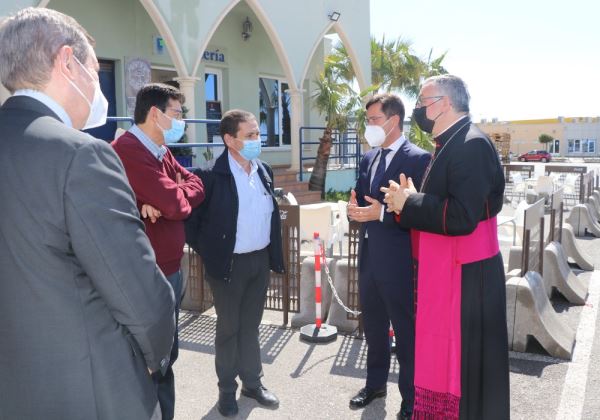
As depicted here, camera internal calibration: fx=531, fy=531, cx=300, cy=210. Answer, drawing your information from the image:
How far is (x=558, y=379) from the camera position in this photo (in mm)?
4156

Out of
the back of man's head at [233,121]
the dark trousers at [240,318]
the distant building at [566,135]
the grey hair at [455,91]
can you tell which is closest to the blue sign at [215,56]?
the back of man's head at [233,121]

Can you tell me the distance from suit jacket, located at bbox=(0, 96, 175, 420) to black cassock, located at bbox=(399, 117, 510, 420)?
1626mm

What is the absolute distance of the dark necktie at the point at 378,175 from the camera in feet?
12.1

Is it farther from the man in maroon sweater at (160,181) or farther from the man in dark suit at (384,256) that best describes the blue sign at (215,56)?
the man in maroon sweater at (160,181)

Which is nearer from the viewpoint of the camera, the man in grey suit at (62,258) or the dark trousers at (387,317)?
the man in grey suit at (62,258)

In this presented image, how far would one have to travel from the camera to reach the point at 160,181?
9.87ft

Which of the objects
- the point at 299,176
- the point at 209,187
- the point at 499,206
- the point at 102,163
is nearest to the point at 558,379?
the point at 499,206

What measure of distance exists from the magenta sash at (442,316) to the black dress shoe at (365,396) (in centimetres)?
83

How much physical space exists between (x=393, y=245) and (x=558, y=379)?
1.88 metres

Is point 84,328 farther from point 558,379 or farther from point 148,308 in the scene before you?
point 558,379

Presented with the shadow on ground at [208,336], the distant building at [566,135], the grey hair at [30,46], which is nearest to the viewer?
the grey hair at [30,46]

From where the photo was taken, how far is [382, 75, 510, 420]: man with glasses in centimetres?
270

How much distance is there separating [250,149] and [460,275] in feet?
5.46

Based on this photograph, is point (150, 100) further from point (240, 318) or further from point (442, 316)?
point (442, 316)
